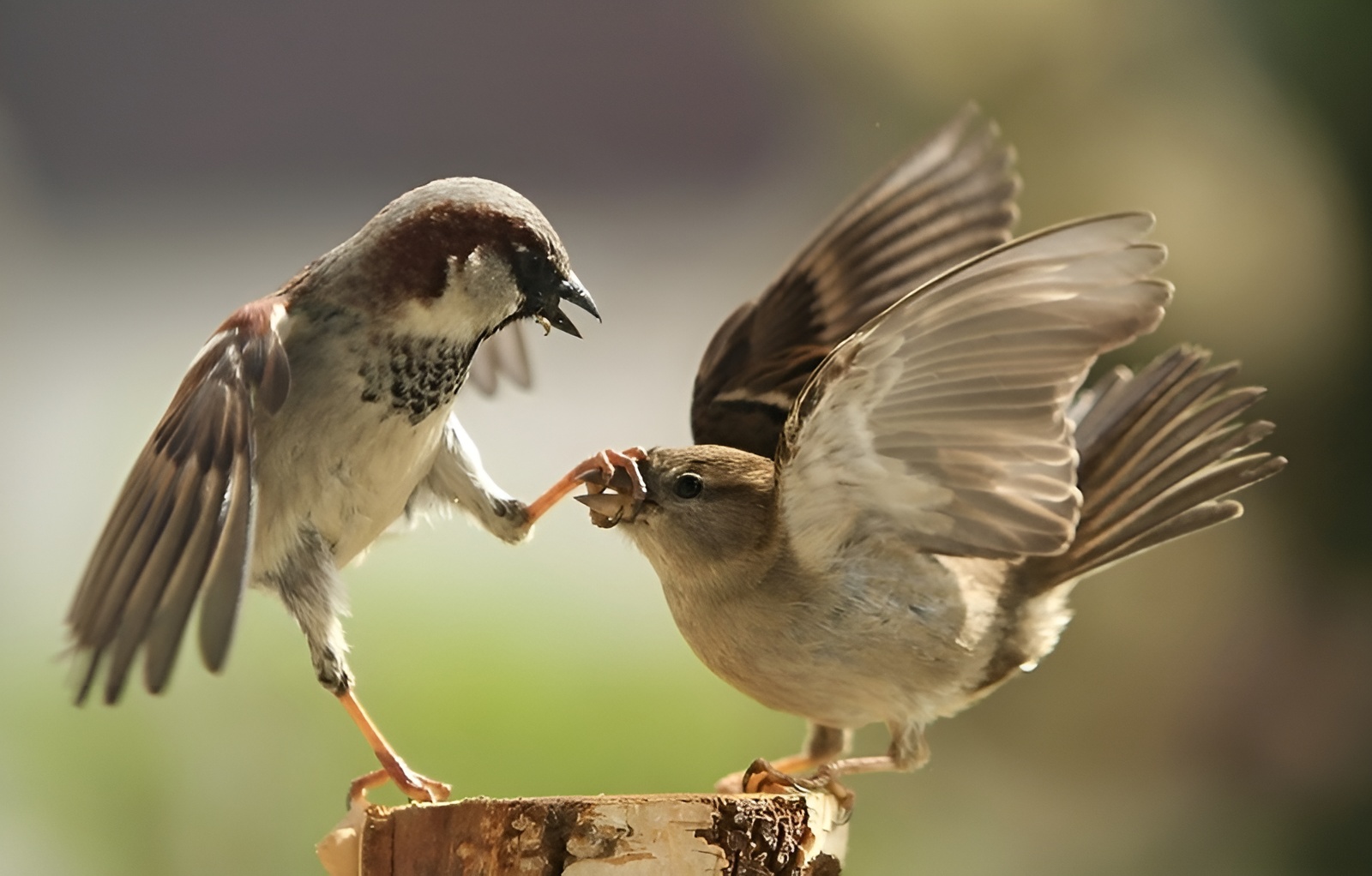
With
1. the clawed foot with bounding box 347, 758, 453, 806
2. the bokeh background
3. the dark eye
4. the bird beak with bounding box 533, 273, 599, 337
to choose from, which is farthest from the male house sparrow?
the bokeh background

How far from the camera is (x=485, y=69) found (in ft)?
9.35

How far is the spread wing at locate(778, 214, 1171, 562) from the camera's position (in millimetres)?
1090

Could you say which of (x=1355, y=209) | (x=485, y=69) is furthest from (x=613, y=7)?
(x=1355, y=209)

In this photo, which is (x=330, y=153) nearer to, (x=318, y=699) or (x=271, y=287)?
(x=271, y=287)

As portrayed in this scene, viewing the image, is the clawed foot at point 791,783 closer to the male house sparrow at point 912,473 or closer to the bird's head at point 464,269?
the male house sparrow at point 912,473

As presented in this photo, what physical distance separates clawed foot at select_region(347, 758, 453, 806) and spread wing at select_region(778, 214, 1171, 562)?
43 centimetres

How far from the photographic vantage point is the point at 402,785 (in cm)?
124

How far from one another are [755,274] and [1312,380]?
1.23 m

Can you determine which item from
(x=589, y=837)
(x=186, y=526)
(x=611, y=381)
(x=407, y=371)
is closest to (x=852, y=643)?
(x=589, y=837)

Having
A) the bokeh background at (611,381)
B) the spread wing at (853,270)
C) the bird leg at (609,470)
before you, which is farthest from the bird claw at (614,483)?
the bokeh background at (611,381)

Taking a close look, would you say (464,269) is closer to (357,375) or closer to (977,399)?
(357,375)

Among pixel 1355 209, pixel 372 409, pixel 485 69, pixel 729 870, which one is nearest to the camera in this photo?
pixel 729 870

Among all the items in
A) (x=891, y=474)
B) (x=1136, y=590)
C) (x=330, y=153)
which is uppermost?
(x=330, y=153)

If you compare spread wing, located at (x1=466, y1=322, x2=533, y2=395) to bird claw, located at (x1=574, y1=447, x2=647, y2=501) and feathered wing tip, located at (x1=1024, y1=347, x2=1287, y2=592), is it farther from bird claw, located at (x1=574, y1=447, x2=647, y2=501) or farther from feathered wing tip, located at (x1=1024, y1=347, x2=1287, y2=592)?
feathered wing tip, located at (x1=1024, y1=347, x2=1287, y2=592)
